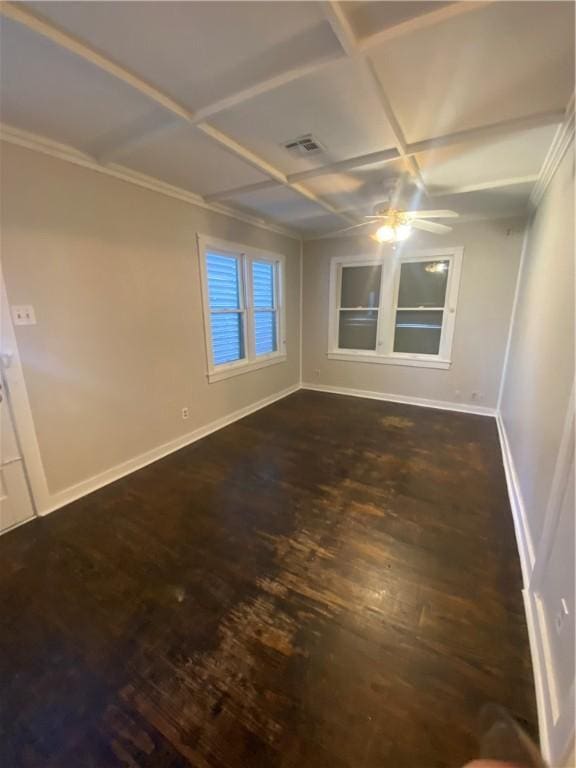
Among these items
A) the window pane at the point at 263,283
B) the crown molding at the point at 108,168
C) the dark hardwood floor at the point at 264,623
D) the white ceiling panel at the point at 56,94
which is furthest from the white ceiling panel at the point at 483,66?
the window pane at the point at 263,283

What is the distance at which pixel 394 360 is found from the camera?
4766 millimetres

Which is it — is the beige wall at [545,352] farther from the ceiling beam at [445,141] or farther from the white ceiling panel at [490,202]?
the ceiling beam at [445,141]

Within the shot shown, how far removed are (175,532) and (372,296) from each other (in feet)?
13.4

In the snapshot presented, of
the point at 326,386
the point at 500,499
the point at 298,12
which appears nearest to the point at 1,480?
the point at 298,12

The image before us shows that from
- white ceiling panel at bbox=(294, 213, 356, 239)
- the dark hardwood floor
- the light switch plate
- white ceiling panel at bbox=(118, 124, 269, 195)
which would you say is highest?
white ceiling panel at bbox=(118, 124, 269, 195)

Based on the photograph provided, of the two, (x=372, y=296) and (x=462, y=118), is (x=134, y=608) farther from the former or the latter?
(x=372, y=296)

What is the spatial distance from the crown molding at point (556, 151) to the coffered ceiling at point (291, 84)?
0.14 feet

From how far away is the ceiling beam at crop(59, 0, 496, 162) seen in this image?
1165 mm

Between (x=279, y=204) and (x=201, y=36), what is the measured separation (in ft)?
7.43

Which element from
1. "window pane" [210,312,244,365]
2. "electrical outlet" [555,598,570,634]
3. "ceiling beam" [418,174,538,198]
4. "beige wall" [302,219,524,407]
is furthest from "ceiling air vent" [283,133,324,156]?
"electrical outlet" [555,598,570,634]

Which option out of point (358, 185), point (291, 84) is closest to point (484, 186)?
point (358, 185)

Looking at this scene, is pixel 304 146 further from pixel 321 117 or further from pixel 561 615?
pixel 561 615

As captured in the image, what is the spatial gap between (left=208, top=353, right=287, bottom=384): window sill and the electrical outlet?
3.28 meters

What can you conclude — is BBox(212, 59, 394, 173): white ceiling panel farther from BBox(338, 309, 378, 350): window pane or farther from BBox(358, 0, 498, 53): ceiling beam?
BBox(338, 309, 378, 350): window pane
